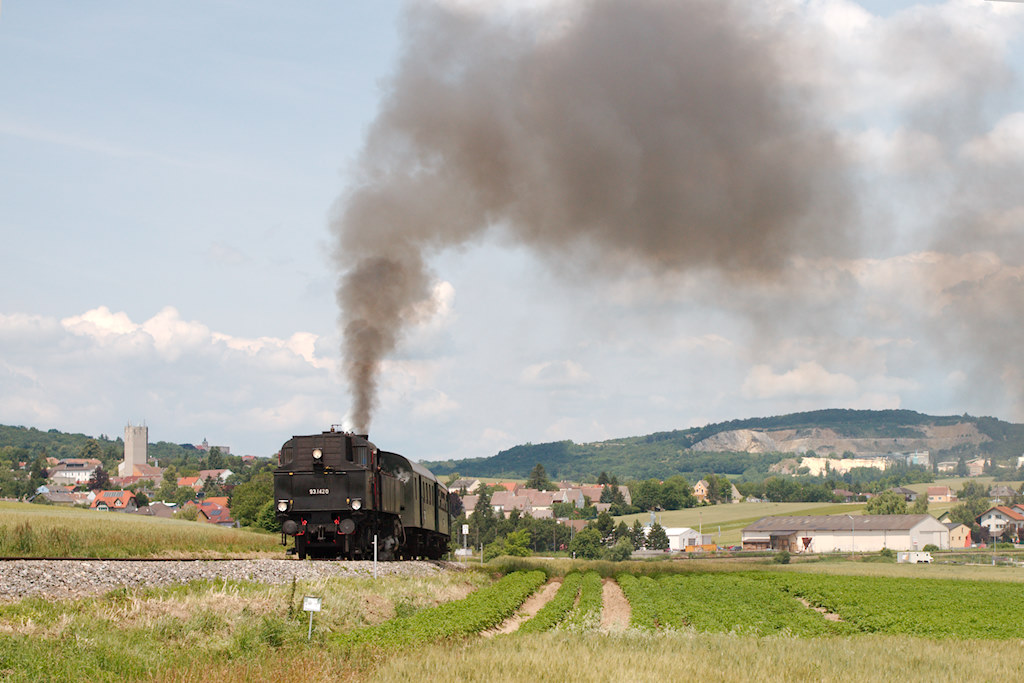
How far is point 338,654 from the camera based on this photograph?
45.7ft

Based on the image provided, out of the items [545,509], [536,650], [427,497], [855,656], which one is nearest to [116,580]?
[536,650]

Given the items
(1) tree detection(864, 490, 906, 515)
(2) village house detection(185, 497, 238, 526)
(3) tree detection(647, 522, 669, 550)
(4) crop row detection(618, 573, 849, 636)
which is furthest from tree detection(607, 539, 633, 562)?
(1) tree detection(864, 490, 906, 515)

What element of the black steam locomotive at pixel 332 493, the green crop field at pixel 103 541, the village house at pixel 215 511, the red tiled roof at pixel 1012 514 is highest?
the black steam locomotive at pixel 332 493

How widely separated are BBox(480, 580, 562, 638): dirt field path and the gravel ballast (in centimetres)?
349

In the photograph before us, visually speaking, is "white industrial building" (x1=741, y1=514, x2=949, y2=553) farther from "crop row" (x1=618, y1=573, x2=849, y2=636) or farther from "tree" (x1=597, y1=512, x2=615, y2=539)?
"crop row" (x1=618, y1=573, x2=849, y2=636)

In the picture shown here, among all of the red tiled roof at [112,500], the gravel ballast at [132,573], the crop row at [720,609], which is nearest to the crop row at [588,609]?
the crop row at [720,609]

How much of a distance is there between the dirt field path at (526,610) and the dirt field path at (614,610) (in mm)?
1827

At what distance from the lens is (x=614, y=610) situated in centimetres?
2688

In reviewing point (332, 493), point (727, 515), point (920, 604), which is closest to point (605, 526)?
point (727, 515)

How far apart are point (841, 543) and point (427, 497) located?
8342 cm

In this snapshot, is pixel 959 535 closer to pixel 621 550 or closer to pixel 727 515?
pixel 727 515

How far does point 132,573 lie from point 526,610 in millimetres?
10816

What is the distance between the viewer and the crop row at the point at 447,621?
→ 1573 centimetres

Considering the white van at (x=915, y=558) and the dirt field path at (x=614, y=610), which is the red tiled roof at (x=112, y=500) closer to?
the white van at (x=915, y=558)
